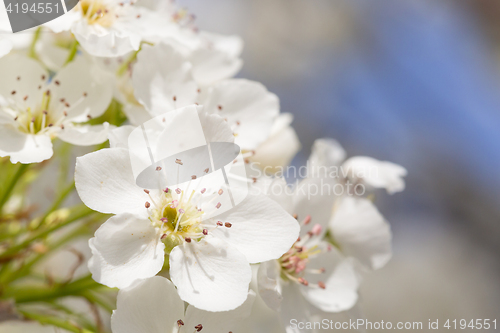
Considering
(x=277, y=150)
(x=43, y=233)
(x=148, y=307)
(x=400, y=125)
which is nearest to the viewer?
(x=148, y=307)

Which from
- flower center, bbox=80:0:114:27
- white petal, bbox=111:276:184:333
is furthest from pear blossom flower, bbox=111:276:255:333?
flower center, bbox=80:0:114:27

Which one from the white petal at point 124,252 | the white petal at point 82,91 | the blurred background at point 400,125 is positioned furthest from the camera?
the blurred background at point 400,125

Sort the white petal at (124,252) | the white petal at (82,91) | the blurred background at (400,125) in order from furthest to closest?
the blurred background at (400,125) → the white petal at (82,91) → the white petal at (124,252)

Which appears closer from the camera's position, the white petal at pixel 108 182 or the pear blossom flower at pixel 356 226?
the white petal at pixel 108 182

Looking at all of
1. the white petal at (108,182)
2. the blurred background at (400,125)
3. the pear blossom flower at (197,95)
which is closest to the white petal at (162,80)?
the pear blossom flower at (197,95)

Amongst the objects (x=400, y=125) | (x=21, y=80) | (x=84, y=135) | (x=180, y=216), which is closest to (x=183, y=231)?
(x=180, y=216)

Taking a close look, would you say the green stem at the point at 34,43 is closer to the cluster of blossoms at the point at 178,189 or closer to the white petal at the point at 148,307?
the cluster of blossoms at the point at 178,189

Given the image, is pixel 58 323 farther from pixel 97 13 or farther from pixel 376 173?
pixel 376 173
